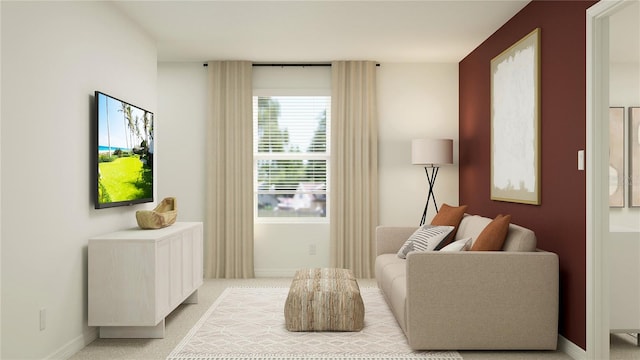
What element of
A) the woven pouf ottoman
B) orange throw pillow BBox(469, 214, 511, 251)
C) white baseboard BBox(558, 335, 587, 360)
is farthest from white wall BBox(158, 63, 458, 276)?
white baseboard BBox(558, 335, 587, 360)

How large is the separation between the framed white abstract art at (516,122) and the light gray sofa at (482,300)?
2.67 feet

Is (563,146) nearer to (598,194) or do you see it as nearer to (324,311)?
(598,194)

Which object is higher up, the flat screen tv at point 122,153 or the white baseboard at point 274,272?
the flat screen tv at point 122,153

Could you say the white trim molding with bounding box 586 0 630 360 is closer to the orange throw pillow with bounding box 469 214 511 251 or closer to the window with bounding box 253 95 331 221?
the orange throw pillow with bounding box 469 214 511 251

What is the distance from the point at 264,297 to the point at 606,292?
3040mm

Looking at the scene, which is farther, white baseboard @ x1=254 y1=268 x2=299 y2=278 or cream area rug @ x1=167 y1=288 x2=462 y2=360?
white baseboard @ x1=254 y1=268 x2=299 y2=278

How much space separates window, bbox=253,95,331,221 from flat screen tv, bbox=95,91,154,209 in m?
1.80

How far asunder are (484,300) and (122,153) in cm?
293

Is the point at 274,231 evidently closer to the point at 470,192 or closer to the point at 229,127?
the point at 229,127

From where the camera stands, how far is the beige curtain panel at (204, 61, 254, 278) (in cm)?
620

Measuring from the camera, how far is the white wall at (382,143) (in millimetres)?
6328

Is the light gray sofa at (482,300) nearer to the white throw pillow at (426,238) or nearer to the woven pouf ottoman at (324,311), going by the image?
the woven pouf ottoman at (324,311)

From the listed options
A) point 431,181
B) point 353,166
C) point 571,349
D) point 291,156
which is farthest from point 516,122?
point 291,156

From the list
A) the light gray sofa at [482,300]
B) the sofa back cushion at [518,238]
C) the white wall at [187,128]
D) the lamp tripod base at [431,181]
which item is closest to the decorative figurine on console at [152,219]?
the white wall at [187,128]
